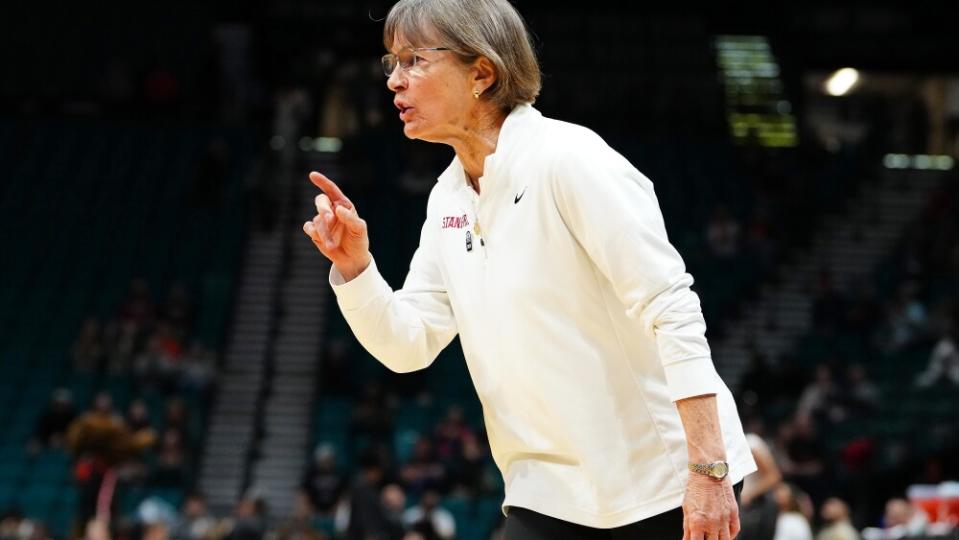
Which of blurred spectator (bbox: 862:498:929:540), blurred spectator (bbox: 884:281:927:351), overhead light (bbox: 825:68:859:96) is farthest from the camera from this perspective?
overhead light (bbox: 825:68:859:96)

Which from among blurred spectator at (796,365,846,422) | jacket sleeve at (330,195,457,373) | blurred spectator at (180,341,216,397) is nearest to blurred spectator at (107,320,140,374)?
blurred spectator at (180,341,216,397)

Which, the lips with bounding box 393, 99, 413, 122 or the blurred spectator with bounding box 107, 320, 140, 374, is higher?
the lips with bounding box 393, 99, 413, 122

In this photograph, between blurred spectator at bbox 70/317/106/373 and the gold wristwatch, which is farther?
blurred spectator at bbox 70/317/106/373

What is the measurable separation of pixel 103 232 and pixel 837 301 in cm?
973

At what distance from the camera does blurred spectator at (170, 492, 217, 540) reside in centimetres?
1280

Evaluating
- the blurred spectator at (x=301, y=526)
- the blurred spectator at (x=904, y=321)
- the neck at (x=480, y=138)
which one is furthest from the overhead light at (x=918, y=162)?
the neck at (x=480, y=138)

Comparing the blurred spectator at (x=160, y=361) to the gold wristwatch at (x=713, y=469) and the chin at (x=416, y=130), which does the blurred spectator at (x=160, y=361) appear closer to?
the chin at (x=416, y=130)

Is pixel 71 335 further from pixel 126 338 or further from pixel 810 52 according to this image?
pixel 810 52

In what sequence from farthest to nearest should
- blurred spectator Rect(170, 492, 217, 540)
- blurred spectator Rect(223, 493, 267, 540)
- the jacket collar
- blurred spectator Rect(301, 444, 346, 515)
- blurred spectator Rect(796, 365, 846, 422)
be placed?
blurred spectator Rect(796, 365, 846, 422) < blurred spectator Rect(301, 444, 346, 515) < blurred spectator Rect(170, 492, 217, 540) < blurred spectator Rect(223, 493, 267, 540) < the jacket collar

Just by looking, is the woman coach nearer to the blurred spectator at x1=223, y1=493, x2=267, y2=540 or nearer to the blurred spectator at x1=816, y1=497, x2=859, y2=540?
the blurred spectator at x1=816, y1=497, x2=859, y2=540

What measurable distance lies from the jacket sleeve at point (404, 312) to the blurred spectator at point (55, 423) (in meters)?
12.7

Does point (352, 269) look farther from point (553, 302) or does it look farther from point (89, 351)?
point (89, 351)

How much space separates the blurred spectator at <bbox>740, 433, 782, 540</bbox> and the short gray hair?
3520 millimetres

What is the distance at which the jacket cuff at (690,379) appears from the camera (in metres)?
2.70
